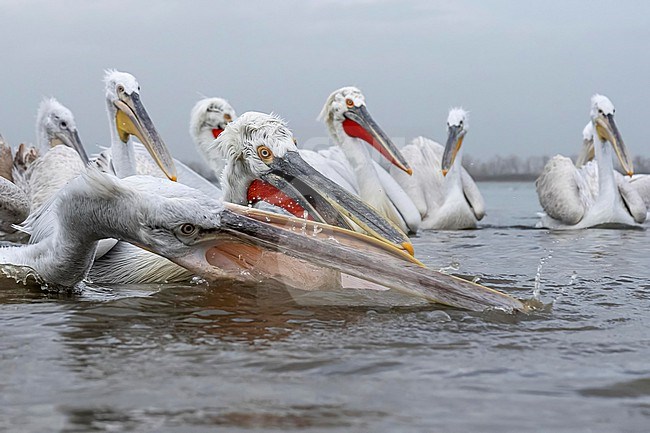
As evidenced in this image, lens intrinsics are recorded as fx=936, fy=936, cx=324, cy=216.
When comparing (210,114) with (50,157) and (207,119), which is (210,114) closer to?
(207,119)

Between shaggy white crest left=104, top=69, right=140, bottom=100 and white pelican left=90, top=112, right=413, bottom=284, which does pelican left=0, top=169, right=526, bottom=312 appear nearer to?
white pelican left=90, top=112, right=413, bottom=284

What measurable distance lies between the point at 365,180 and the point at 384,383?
5.60 m

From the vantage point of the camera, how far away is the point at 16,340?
8.82 feet

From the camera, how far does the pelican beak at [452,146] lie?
942cm

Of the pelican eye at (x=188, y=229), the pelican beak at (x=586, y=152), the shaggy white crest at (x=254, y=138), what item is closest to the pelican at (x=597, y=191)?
the pelican beak at (x=586, y=152)

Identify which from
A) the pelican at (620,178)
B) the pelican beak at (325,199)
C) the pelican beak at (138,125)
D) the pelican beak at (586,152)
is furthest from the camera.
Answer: the pelican beak at (586,152)

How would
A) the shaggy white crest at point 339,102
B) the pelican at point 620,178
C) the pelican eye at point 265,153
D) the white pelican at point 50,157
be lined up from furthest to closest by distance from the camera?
the pelican at point 620,178
the shaggy white crest at point 339,102
the white pelican at point 50,157
the pelican eye at point 265,153

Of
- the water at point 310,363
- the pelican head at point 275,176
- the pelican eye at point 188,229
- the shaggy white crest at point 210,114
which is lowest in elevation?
the water at point 310,363

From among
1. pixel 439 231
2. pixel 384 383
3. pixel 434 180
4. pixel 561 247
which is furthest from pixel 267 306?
pixel 434 180

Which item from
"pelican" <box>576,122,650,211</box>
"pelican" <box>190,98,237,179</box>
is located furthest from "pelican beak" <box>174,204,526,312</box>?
"pelican" <box>576,122,650,211</box>

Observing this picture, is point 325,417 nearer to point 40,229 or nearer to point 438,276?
point 438,276

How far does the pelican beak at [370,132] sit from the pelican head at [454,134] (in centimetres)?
186

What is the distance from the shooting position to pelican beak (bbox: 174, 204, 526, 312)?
3.05 meters

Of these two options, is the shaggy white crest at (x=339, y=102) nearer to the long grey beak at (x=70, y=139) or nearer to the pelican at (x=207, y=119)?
the pelican at (x=207, y=119)
